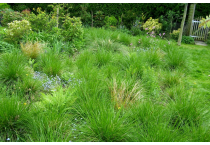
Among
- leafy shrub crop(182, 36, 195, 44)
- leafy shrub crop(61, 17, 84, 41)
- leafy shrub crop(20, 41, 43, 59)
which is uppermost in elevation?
leafy shrub crop(61, 17, 84, 41)

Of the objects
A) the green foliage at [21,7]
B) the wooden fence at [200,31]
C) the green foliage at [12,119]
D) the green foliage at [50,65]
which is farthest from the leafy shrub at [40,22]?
the wooden fence at [200,31]

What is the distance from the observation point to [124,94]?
3041 mm

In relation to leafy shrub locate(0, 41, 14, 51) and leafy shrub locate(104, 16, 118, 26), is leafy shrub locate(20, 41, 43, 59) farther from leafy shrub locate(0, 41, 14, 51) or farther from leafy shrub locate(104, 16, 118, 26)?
leafy shrub locate(104, 16, 118, 26)

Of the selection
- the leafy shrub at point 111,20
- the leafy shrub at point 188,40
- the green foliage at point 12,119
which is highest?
the leafy shrub at point 111,20

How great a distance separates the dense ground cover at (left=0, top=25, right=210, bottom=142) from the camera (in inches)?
84.4

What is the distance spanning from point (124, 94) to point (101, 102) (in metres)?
0.58

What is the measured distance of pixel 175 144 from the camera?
1.94 meters

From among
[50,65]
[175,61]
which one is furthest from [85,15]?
[50,65]

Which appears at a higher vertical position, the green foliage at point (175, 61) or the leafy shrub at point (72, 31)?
the leafy shrub at point (72, 31)

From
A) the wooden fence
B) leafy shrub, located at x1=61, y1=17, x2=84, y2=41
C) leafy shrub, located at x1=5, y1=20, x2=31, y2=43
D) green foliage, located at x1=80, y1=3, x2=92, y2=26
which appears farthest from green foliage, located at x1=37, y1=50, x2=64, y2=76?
the wooden fence

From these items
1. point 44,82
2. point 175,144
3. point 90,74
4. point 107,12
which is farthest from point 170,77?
point 107,12

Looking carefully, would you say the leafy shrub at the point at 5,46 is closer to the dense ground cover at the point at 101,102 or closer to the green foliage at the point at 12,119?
the dense ground cover at the point at 101,102

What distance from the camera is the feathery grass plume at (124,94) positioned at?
2.82m

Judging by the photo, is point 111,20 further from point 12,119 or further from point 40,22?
point 12,119
